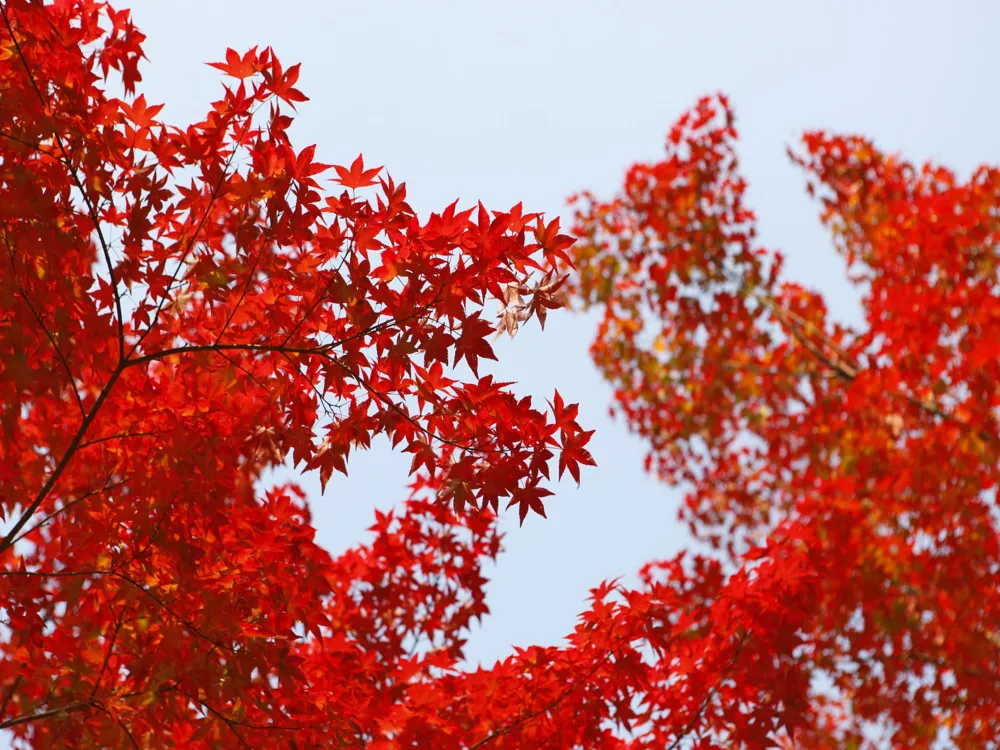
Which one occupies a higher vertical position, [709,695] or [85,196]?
[85,196]

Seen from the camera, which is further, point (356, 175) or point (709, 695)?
point (709, 695)

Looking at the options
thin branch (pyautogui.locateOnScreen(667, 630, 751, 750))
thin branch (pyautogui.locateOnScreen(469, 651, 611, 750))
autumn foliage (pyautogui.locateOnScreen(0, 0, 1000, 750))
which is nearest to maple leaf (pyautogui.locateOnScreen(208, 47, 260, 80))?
autumn foliage (pyautogui.locateOnScreen(0, 0, 1000, 750))

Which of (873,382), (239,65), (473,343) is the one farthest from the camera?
(873,382)

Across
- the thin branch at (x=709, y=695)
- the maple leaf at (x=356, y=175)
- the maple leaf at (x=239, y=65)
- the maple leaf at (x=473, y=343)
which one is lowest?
the thin branch at (x=709, y=695)

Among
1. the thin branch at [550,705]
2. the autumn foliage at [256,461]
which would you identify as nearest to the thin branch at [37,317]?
the autumn foliage at [256,461]

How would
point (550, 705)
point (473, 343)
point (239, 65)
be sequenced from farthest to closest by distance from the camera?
point (550, 705), point (239, 65), point (473, 343)

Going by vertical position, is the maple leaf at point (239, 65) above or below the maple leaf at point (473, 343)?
above

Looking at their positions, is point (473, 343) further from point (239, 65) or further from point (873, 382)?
point (873, 382)

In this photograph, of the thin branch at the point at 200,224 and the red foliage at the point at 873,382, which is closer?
the thin branch at the point at 200,224

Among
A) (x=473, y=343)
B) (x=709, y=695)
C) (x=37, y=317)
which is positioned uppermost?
(x=37, y=317)

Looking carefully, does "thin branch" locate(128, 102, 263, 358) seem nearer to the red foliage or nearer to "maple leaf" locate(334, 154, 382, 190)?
"maple leaf" locate(334, 154, 382, 190)

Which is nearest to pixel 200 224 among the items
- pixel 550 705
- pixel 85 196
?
pixel 85 196

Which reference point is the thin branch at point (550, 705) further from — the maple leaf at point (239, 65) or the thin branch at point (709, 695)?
the maple leaf at point (239, 65)

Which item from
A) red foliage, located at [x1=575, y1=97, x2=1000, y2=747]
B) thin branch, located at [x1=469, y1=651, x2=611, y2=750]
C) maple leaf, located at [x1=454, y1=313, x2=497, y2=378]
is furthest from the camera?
red foliage, located at [x1=575, y1=97, x2=1000, y2=747]
